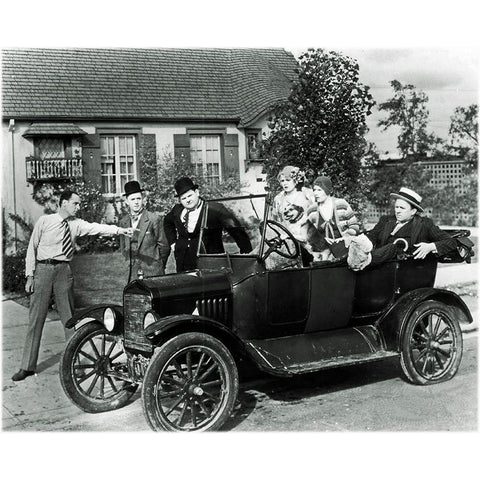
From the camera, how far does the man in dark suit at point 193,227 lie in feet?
17.0

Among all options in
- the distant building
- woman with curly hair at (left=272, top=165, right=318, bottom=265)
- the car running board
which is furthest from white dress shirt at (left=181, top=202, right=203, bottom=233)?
the distant building

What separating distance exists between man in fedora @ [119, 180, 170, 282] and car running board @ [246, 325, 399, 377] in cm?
185

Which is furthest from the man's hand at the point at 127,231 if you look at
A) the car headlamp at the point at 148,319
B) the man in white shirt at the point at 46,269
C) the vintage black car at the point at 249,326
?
the car headlamp at the point at 148,319

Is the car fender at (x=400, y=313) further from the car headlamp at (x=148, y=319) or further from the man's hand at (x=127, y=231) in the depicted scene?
the man's hand at (x=127, y=231)

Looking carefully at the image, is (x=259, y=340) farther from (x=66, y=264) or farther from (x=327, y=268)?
(x=66, y=264)

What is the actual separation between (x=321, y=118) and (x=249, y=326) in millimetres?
3643

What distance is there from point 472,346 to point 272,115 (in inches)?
148

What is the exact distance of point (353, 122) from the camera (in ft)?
25.2

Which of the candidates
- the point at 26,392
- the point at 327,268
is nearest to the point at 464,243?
the point at 327,268

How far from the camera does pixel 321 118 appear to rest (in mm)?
7586

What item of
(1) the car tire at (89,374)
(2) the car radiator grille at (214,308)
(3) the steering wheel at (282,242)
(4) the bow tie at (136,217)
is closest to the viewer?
(2) the car radiator grille at (214,308)

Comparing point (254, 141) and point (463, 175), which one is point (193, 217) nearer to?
point (254, 141)

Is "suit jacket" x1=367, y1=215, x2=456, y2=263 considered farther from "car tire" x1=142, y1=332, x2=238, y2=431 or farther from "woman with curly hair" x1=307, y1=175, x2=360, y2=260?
"car tire" x1=142, y1=332, x2=238, y2=431

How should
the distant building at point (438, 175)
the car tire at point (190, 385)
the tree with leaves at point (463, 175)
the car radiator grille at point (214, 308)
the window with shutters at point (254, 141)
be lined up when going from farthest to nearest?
the distant building at point (438, 175) < the tree with leaves at point (463, 175) < the window with shutters at point (254, 141) < the car radiator grille at point (214, 308) < the car tire at point (190, 385)
